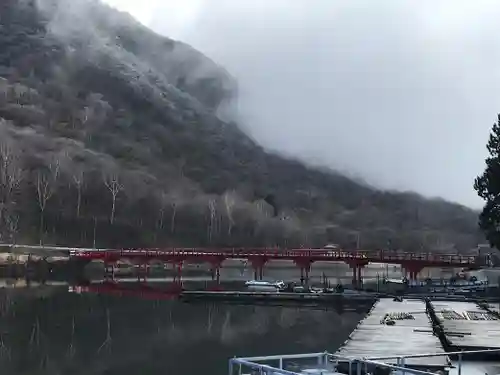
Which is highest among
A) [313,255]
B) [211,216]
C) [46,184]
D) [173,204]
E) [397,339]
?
[46,184]

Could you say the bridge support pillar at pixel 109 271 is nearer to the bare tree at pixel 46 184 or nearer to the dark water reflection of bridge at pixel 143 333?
the bare tree at pixel 46 184

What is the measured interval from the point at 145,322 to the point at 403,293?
1319 inches

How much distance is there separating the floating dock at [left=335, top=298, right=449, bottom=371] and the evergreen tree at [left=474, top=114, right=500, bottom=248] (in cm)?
1439

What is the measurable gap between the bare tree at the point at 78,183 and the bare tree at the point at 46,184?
175 inches

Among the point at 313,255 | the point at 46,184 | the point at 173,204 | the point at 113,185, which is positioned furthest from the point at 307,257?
the point at 173,204

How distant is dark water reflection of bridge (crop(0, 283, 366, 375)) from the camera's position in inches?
1836

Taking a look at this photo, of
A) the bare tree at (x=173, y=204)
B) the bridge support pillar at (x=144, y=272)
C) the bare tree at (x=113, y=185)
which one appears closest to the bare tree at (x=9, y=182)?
the bare tree at (x=113, y=185)

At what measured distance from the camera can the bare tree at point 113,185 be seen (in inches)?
6329

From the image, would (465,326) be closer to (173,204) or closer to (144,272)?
(144,272)

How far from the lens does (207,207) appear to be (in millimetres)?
178875

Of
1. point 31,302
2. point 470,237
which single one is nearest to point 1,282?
point 31,302

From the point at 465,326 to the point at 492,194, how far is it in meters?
28.5

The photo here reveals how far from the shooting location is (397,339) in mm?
42062

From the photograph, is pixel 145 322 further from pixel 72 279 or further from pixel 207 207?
pixel 207 207
